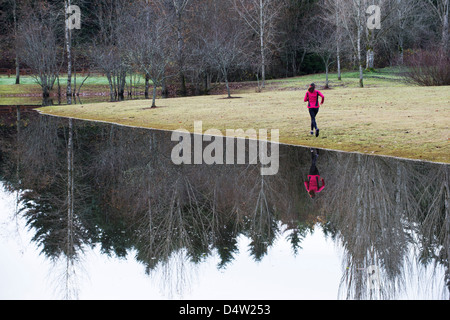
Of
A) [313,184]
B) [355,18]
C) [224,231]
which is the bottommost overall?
[224,231]

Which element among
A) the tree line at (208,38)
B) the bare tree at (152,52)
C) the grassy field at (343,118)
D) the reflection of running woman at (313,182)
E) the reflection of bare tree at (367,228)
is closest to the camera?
the reflection of bare tree at (367,228)

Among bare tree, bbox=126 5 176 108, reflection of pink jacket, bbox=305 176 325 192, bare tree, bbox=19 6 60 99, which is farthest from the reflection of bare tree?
bare tree, bbox=19 6 60 99

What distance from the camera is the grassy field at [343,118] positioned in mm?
17797

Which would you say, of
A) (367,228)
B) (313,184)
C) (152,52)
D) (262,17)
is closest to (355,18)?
(262,17)

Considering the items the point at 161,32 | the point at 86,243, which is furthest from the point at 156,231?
the point at 161,32

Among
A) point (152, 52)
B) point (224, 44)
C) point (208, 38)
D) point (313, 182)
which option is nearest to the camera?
point (313, 182)

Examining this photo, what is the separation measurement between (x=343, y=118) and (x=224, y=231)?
1655 centimetres

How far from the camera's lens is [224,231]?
8.84 meters

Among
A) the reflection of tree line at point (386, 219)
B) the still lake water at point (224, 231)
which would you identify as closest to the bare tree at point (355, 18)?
the still lake water at point (224, 231)

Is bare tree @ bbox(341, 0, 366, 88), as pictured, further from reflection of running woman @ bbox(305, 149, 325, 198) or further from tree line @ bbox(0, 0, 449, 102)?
reflection of running woman @ bbox(305, 149, 325, 198)

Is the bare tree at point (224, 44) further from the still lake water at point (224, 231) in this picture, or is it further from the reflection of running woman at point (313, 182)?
the still lake water at point (224, 231)

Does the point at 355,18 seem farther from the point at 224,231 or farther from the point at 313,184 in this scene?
the point at 224,231

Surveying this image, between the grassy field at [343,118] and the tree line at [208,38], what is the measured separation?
546 cm
